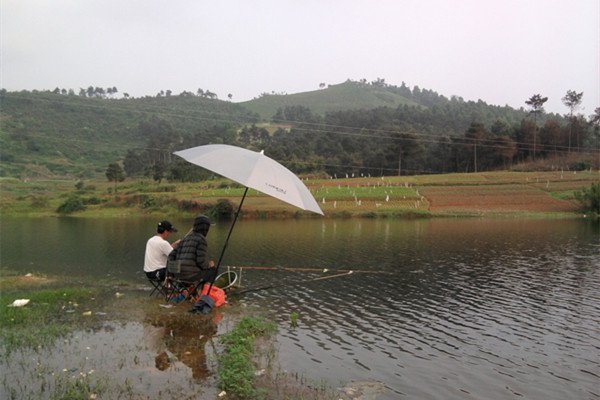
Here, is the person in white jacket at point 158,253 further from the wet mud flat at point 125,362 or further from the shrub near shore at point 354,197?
the shrub near shore at point 354,197

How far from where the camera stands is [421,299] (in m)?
17.1

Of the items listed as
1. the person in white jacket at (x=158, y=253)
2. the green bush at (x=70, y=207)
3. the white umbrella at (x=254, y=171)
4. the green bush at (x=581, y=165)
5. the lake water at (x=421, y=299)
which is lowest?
the green bush at (x=70, y=207)

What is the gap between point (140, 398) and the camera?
26.2 feet

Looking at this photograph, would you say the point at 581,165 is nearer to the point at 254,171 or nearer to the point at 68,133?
the point at 254,171

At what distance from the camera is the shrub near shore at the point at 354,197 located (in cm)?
5659

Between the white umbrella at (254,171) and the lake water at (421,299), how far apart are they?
3.58m

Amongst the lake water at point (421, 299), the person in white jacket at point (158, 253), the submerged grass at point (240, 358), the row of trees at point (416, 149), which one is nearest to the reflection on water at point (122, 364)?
the submerged grass at point (240, 358)

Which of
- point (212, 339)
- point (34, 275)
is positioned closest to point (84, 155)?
point (34, 275)

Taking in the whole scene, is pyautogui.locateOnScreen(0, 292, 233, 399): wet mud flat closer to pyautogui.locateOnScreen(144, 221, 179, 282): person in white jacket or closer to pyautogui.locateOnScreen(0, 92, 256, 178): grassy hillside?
pyautogui.locateOnScreen(144, 221, 179, 282): person in white jacket

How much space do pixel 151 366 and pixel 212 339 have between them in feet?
6.33

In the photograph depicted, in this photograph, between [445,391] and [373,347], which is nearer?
[445,391]

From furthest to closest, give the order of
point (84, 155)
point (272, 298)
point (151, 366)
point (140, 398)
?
1. point (84, 155)
2. point (272, 298)
3. point (151, 366)
4. point (140, 398)

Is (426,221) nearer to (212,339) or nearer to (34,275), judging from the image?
(34,275)

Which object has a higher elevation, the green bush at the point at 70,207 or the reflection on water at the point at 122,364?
the reflection on water at the point at 122,364
